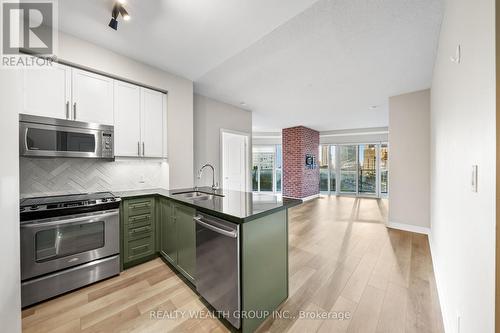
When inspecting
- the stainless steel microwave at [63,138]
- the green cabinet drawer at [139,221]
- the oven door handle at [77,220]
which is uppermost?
the stainless steel microwave at [63,138]

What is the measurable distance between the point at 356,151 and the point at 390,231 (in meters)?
4.64

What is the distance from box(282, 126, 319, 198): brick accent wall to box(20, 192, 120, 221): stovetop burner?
589cm

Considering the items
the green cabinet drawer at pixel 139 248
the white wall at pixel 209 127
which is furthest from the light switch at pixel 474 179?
the white wall at pixel 209 127

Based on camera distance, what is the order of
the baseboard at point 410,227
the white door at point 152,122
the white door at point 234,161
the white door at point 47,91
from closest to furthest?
the white door at point 47,91, the white door at point 152,122, the baseboard at point 410,227, the white door at point 234,161

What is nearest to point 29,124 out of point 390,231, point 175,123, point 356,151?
point 175,123

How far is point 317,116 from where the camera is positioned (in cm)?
575

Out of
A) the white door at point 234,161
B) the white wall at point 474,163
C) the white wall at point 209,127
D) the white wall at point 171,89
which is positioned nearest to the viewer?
the white wall at point 474,163

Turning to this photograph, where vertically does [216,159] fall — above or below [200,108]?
below

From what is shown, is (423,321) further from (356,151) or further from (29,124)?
(356,151)

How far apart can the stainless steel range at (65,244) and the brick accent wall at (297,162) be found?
589 cm

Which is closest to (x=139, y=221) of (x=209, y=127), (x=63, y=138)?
(x=63, y=138)

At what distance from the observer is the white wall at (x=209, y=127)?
4.14 m

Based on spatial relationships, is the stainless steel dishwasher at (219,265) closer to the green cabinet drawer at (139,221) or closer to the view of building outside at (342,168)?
the green cabinet drawer at (139,221)

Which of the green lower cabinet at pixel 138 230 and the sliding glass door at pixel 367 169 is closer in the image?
the green lower cabinet at pixel 138 230
